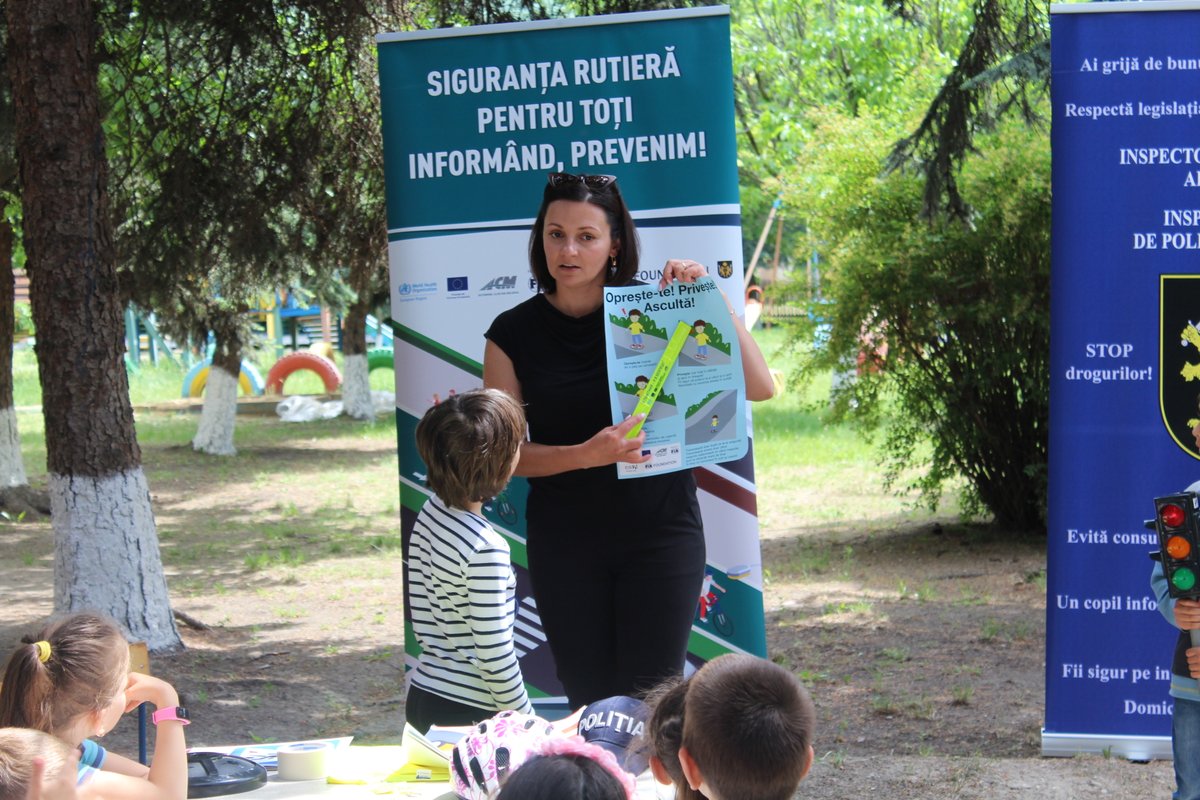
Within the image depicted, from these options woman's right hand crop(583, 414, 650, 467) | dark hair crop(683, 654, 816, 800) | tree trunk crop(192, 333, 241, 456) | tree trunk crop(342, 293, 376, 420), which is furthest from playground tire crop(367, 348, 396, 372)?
dark hair crop(683, 654, 816, 800)

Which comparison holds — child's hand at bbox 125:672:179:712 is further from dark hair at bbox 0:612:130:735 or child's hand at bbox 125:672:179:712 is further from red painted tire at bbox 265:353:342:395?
red painted tire at bbox 265:353:342:395

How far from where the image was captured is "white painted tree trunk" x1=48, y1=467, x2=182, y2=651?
6324 mm

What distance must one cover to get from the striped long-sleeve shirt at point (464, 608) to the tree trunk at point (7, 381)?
9345 millimetres

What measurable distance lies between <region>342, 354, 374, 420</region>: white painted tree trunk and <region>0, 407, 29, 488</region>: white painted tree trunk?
301 inches

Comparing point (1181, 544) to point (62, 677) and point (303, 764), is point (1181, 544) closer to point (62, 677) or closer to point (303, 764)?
point (303, 764)

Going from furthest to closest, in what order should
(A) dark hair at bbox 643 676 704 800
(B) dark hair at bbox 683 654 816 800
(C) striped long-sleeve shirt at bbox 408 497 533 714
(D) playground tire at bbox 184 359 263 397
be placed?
(D) playground tire at bbox 184 359 263 397
(C) striped long-sleeve shirt at bbox 408 497 533 714
(A) dark hair at bbox 643 676 704 800
(B) dark hair at bbox 683 654 816 800

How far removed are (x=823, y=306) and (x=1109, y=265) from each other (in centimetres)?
476

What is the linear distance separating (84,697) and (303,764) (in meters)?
0.55

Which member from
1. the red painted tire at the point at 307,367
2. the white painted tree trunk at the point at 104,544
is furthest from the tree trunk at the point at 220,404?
the white painted tree trunk at the point at 104,544

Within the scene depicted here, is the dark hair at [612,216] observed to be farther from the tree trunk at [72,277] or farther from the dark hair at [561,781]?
the tree trunk at [72,277]

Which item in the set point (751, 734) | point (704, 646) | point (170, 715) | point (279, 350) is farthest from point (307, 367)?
point (751, 734)

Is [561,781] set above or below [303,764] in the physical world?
above

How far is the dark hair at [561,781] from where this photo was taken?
1.64 meters

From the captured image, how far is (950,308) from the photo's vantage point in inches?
332
